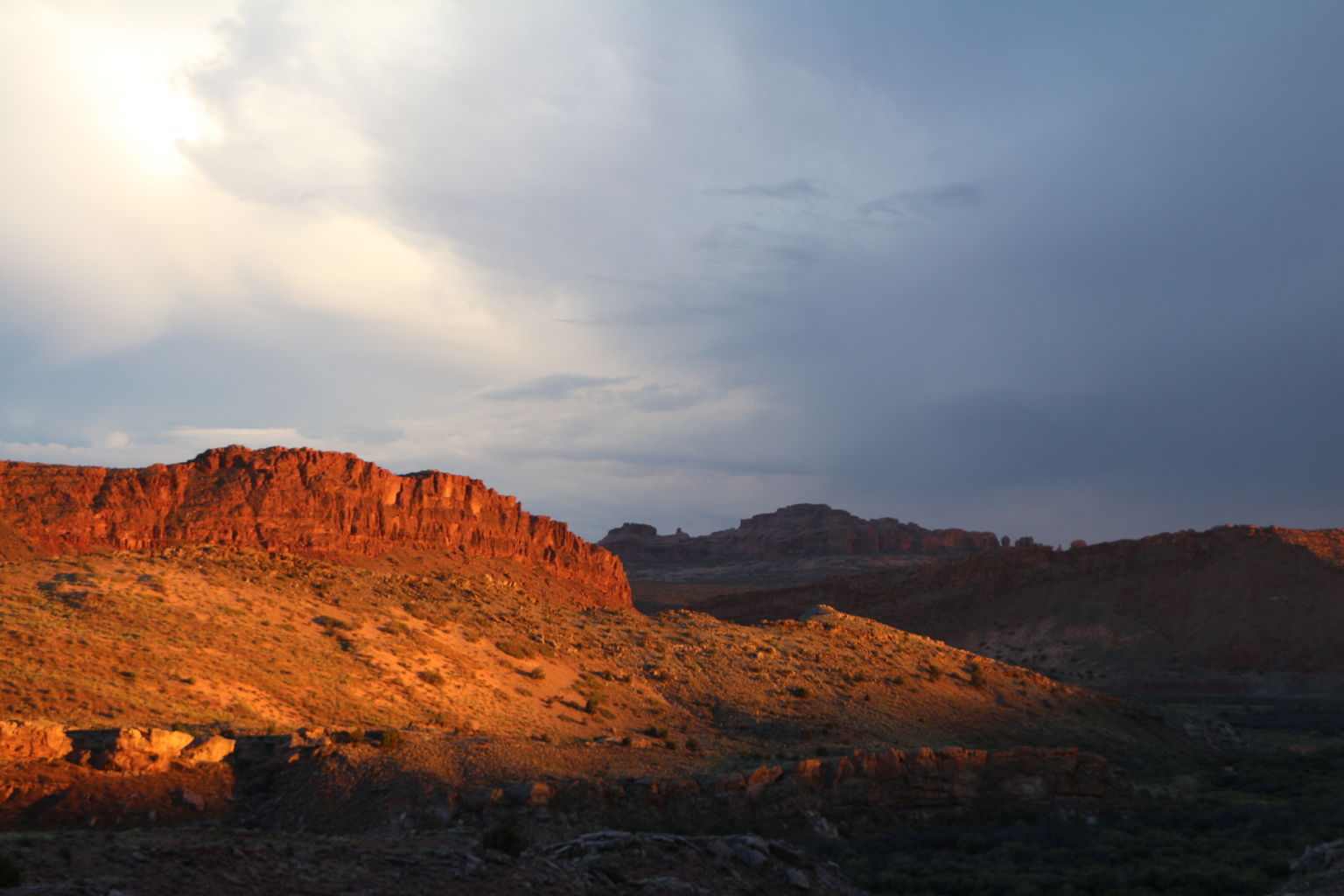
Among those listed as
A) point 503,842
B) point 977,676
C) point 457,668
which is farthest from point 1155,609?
point 503,842

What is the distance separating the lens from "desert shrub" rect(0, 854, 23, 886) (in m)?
9.95

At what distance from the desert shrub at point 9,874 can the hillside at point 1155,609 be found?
85.8 m

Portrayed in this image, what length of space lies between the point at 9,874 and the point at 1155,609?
103 meters

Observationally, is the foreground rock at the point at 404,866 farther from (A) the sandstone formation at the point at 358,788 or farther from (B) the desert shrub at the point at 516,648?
(B) the desert shrub at the point at 516,648

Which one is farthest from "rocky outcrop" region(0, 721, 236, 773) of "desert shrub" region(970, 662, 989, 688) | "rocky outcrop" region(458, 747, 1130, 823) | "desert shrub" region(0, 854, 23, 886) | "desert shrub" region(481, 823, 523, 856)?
"desert shrub" region(970, 662, 989, 688)

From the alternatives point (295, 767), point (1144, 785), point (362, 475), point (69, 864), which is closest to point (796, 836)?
point (295, 767)

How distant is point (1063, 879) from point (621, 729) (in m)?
18.2

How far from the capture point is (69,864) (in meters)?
11.1

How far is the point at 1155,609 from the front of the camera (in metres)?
93.5

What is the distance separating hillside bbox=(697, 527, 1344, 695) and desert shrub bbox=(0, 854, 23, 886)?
85.8 meters

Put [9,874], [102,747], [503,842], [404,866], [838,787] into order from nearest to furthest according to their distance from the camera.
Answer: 1. [9,874]
2. [404,866]
3. [503,842]
4. [102,747]
5. [838,787]

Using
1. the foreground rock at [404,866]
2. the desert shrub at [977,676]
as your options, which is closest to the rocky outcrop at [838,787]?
the foreground rock at [404,866]

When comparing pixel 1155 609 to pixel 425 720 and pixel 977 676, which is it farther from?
pixel 425 720

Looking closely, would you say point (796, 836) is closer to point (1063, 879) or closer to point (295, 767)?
point (1063, 879)
